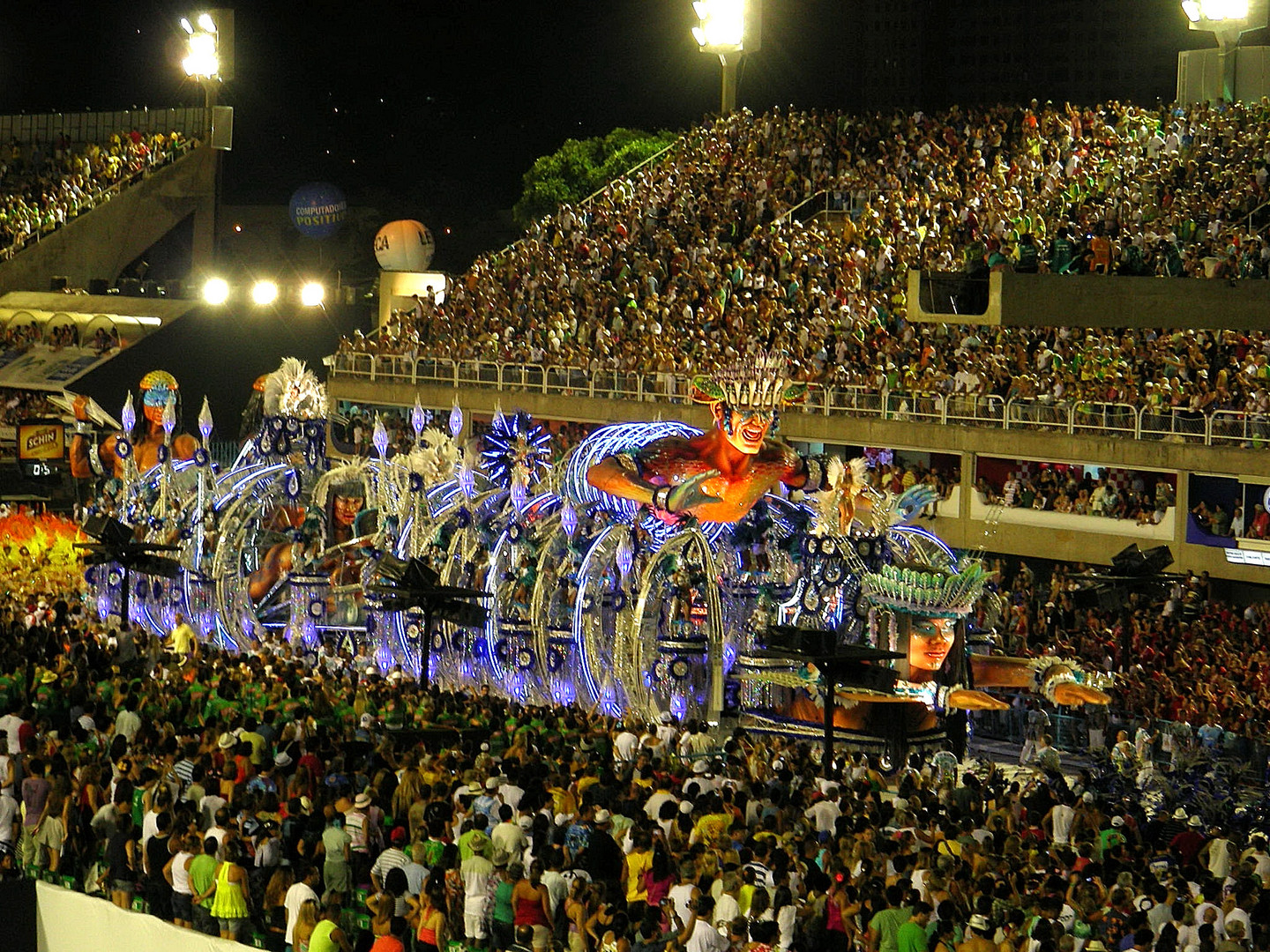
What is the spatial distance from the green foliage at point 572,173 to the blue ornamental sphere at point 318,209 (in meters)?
4.92

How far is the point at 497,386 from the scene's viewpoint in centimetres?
3869

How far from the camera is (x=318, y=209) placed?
5797 cm

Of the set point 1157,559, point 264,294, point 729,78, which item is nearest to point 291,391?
point 1157,559

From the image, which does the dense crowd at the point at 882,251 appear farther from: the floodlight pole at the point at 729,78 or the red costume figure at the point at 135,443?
the red costume figure at the point at 135,443

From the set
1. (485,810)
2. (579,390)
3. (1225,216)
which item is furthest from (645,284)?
(485,810)

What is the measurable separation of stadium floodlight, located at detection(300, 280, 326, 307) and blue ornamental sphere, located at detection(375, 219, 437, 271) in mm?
1638

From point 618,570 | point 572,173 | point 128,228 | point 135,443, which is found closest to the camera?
point 618,570

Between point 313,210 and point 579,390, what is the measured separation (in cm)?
2271

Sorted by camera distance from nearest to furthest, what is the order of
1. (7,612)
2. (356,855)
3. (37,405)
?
(356,855) < (7,612) < (37,405)

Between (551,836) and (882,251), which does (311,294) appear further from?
(551,836)

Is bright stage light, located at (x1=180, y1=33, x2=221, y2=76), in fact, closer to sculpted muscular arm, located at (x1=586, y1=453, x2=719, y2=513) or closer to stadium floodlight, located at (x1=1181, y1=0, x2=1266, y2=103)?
stadium floodlight, located at (x1=1181, y1=0, x2=1266, y2=103)

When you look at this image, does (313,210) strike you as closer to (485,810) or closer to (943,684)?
(943,684)

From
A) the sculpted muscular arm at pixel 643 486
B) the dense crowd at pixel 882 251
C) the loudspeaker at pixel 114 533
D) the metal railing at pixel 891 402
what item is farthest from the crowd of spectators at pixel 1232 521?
the loudspeaker at pixel 114 533

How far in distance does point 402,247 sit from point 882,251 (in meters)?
17.7
